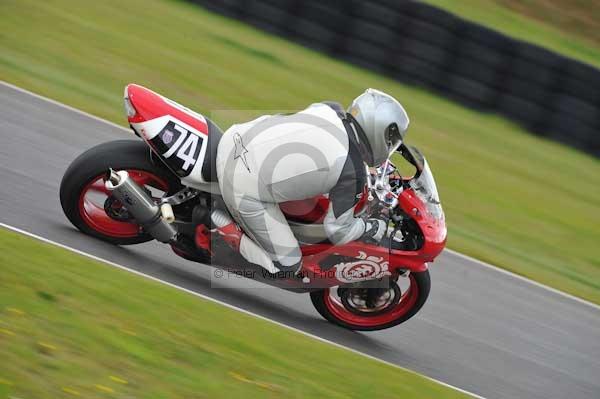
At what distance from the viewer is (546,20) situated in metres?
16.3

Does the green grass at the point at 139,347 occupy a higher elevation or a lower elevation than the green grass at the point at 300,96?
higher

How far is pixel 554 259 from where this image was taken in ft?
31.0

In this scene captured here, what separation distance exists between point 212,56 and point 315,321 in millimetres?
6319

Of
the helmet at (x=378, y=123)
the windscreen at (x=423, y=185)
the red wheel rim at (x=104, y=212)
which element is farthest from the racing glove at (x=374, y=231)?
the red wheel rim at (x=104, y=212)

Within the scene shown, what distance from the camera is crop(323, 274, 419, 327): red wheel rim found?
6.44 m

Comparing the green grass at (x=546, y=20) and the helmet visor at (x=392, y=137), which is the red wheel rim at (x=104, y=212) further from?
the green grass at (x=546, y=20)

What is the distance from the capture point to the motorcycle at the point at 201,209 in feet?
19.5

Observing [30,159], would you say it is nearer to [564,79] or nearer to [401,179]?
[401,179]

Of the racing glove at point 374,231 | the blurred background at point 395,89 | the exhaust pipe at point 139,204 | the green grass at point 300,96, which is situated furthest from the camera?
the green grass at point 300,96

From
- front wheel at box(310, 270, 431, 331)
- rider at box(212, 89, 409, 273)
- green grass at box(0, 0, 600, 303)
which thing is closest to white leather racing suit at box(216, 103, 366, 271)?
rider at box(212, 89, 409, 273)

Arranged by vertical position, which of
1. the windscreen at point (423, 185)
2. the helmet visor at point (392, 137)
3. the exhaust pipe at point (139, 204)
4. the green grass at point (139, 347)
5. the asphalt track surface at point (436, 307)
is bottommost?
Result: the asphalt track surface at point (436, 307)

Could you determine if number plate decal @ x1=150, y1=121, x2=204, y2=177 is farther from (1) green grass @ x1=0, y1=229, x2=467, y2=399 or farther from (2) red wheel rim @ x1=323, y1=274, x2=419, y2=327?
(2) red wheel rim @ x1=323, y1=274, x2=419, y2=327

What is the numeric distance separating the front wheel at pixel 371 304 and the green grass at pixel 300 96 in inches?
99.8

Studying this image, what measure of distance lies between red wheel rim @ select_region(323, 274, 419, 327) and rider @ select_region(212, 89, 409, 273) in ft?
2.21
